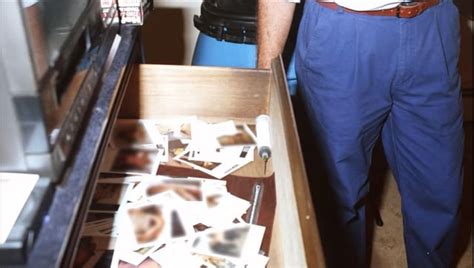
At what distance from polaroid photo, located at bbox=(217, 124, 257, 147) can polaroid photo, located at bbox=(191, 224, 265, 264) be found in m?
0.28

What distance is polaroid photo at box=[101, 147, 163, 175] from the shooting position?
43.2 inches

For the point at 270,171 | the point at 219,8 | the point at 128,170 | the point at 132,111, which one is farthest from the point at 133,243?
the point at 219,8

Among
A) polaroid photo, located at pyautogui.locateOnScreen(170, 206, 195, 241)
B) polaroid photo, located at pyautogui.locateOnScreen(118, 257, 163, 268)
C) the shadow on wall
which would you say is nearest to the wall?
the shadow on wall

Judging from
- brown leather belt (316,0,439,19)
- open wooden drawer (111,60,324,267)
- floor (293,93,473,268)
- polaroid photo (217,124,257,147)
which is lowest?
floor (293,93,473,268)

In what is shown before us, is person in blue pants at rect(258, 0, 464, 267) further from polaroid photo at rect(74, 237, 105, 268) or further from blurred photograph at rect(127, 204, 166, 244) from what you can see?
polaroid photo at rect(74, 237, 105, 268)

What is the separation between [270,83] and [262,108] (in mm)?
71

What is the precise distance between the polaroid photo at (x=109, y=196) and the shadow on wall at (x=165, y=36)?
1243 mm

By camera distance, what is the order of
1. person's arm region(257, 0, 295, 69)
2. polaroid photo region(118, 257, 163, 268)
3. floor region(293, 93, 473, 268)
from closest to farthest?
polaroid photo region(118, 257, 163, 268) → person's arm region(257, 0, 295, 69) → floor region(293, 93, 473, 268)

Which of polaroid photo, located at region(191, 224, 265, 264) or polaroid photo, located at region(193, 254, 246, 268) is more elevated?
polaroid photo, located at region(191, 224, 265, 264)

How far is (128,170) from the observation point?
1095 millimetres

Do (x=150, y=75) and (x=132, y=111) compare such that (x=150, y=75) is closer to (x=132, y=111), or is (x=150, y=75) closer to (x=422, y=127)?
(x=132, y=111)

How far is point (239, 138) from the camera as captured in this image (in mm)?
1193

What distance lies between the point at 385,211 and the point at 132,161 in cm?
118

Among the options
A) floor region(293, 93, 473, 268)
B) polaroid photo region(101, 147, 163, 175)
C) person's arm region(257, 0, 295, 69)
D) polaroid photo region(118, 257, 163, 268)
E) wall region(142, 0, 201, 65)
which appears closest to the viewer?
polaroid photo region(118, 257, 163, 268)
